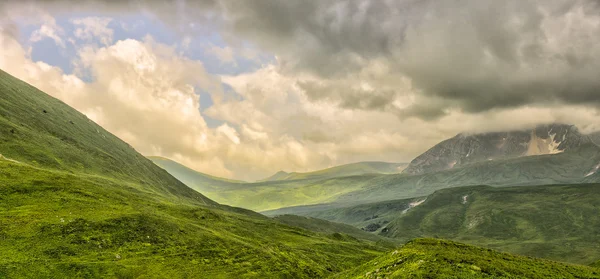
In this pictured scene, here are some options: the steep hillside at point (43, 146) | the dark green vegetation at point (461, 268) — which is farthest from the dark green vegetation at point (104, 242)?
the dark green vegetation at point (461, 268)

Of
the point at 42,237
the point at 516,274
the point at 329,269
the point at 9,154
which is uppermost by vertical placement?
the point at 9,154

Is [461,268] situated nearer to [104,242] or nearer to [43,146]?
[104,242]

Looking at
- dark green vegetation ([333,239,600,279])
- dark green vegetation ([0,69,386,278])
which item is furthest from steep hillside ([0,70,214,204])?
dark green vegetation ([333,239,600,279])

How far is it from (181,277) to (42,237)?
956 inches

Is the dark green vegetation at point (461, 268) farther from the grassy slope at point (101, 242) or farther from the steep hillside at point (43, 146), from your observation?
the steep hillside at point (43, 146)

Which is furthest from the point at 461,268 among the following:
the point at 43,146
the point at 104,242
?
the point at 43,146

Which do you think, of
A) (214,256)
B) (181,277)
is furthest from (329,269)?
(181,277)

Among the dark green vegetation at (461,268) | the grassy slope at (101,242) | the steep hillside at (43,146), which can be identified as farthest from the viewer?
the steep hillside at (43,146)

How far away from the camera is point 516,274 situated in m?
33.1

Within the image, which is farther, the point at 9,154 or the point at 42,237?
the point at 9,154

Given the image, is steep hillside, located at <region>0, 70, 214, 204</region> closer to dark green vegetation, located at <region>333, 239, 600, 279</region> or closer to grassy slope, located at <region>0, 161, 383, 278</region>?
grassy slope, located at <region>0, 161, 383, 278</region>

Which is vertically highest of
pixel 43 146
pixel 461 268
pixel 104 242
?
pixel 43 146

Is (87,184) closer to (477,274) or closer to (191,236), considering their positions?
(191,236)

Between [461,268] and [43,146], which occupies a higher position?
[43,146]
